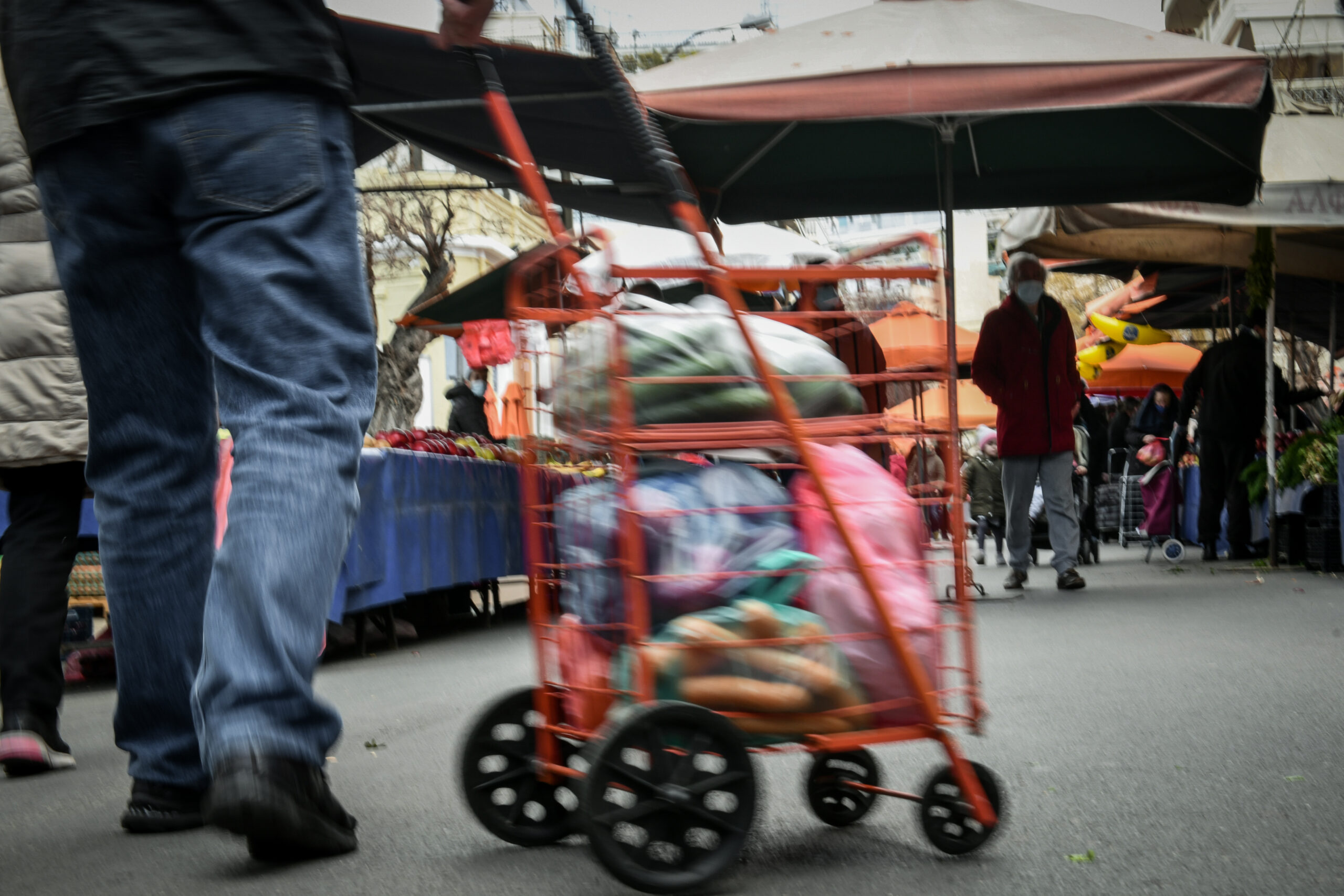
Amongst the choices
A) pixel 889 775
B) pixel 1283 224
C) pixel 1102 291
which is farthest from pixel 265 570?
pixel 1102 291

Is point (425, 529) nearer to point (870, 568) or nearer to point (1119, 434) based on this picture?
point (870, 568)

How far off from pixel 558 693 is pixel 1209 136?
742cm

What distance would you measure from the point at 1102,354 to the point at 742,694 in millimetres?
18011

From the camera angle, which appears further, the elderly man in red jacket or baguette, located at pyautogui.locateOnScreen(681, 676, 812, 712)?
the elderly man in red jacket

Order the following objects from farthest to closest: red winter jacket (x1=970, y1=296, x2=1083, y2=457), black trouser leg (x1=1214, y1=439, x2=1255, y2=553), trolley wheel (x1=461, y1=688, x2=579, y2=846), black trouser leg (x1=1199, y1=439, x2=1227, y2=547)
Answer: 1. black trouser leg (x1=1199, y1=439, x2=1227, y2=547)
2. black trouser leg (x1=1214, y1=439, x2=1255, y2=553)
3. red winter jacket (x1=970, y1=296, x2=1083, y2=457)
4. trolley wheel (x1=461, y1=688, x2=579, y2=846)

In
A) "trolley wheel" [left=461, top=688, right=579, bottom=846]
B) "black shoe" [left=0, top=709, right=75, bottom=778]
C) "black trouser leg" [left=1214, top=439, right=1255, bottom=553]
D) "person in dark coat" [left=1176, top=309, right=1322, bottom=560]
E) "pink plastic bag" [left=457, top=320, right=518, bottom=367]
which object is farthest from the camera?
"pink plastic bag" [left=457, top=320, right=518, bottom=367]

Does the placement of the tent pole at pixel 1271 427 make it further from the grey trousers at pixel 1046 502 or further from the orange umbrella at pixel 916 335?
the orange umbrella at pixel 916 335

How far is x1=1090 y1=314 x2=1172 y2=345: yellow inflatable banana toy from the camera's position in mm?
17703

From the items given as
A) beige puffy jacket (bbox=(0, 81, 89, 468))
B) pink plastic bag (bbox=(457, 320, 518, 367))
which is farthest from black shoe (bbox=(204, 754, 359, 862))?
pink plastic bag (bbox=(457, 320, 518, 367))

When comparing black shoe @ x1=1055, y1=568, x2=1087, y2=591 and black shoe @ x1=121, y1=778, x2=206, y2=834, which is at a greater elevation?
black shoe @ x1=121, y1=778, x2=206, y2=834

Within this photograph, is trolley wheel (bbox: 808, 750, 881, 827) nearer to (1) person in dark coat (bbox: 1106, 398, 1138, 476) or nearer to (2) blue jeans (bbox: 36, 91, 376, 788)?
(2) blue jeans (bbox: 36, 91, 376, 788)

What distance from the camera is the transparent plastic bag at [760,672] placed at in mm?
2402

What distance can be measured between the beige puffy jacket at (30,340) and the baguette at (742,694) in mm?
2347

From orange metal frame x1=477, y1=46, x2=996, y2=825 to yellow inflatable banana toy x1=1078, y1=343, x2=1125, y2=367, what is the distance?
17.3 metres
